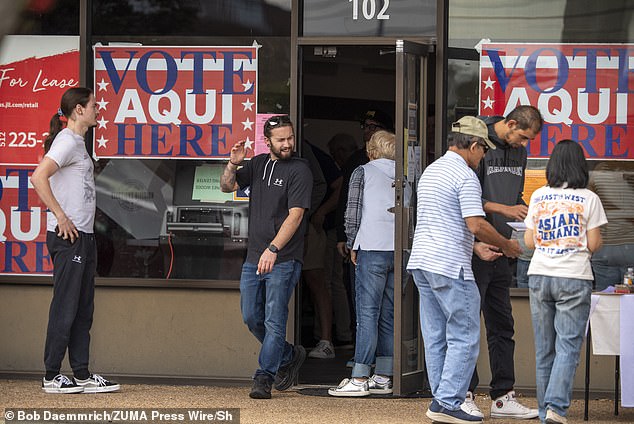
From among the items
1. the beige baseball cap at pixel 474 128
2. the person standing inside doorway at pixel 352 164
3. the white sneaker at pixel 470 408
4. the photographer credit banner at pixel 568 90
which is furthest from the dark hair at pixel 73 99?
the white sneaker at pixel 470 408

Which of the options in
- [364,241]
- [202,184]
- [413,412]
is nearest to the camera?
[413,412]

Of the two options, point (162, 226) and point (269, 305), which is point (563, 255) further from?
point (162, 226)

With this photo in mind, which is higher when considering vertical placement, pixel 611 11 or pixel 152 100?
pixel 611 11

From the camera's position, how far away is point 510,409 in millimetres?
7605

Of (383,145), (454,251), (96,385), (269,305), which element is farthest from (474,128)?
(96,385)

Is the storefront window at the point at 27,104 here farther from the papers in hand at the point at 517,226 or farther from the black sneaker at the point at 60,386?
the papers in hand at the point at 517,226

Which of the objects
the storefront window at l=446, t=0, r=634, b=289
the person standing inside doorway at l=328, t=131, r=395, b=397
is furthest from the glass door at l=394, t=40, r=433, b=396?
the storefront window at l=446, t=0, r=634, b=289

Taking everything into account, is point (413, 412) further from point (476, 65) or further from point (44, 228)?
point (44, 228)

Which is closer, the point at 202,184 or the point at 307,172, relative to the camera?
the point at 307,172

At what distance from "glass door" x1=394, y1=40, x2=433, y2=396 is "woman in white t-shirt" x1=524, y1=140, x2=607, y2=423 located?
61.1 inches

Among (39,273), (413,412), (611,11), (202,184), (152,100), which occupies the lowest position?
(413,412)

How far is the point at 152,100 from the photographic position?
9.02 meters

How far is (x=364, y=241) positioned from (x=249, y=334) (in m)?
1.16

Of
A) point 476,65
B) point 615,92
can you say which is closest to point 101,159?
point 476,65
